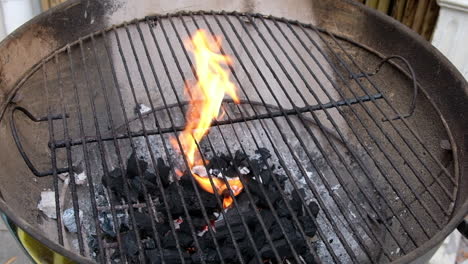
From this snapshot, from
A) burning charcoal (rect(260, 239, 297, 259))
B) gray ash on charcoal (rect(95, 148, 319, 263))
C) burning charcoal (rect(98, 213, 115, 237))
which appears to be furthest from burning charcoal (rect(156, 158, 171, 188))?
burning charcoal (rect(260, 239, 297, 259))

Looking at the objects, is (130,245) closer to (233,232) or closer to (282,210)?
(233,232)

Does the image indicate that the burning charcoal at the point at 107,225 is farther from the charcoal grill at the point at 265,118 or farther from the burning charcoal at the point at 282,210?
the burning charcoal at the point at 282,210

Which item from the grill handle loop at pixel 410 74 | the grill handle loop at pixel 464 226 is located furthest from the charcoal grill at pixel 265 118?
the grill handle loop at pixel 464 226

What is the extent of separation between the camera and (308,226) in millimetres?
1576

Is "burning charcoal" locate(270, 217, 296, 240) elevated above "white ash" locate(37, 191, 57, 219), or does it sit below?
below

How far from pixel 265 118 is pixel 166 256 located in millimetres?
517

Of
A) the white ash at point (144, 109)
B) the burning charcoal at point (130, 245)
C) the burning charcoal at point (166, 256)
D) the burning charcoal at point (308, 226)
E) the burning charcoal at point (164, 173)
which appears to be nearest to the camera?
the burning charcoal at point (166, 256)

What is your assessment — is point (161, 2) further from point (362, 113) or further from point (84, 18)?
point (362, 113)

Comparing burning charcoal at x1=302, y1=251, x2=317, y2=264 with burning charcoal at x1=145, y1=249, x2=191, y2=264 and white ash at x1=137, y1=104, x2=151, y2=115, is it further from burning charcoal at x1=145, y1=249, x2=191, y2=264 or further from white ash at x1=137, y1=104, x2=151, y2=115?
white ash at x1=137, y1=104, x2=151, y2=115

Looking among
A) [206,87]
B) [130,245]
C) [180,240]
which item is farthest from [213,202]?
[206,87]

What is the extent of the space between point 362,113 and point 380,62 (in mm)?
248

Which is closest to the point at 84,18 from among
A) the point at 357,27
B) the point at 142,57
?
the point at 142,57

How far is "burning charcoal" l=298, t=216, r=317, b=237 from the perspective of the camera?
1.56m

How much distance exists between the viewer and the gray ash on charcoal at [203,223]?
4.68 ft
